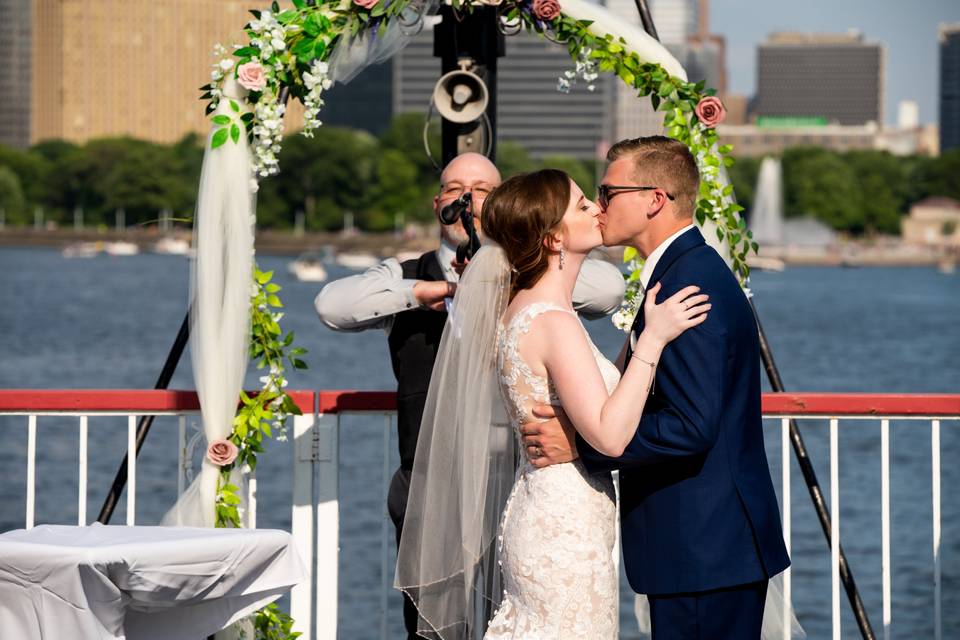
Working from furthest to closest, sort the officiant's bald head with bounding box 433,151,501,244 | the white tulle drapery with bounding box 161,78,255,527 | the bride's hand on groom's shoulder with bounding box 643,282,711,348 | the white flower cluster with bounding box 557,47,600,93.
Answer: the white flower cluster with bounding box 557,47,600,93 < the white tulle drapery with bounding box 161,78,255,527 < the officiant's bald head with bounding box 433,151,501,244 < the bride's hand on groom's shoulder with bounding box 643,282,711,348

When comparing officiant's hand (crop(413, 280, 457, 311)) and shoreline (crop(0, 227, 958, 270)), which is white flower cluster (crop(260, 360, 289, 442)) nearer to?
officiant's hand (crop(413, 280, 457, 311))

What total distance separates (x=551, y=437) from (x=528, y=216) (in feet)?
1.86

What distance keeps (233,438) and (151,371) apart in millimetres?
32401

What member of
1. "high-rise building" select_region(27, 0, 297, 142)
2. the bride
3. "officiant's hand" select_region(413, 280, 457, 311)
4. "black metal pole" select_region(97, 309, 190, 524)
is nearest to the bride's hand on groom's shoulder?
the bride

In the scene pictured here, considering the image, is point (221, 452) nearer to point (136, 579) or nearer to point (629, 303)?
point (136, 579)

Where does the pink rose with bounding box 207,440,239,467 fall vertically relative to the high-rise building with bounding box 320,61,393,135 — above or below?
below

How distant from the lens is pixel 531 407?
3680 millimetres

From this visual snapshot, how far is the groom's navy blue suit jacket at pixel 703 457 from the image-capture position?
3449 mm

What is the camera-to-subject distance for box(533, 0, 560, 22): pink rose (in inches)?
207

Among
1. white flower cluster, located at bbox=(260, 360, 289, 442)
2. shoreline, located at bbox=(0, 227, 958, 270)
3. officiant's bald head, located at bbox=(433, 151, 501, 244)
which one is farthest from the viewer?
shoreline, located at bbox=(0, 227, 958, 270)

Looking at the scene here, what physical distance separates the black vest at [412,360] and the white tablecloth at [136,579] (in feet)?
2.07

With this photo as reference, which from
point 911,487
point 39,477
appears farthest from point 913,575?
point 39,477

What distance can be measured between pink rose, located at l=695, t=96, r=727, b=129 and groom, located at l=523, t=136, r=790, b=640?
1700 millimetres

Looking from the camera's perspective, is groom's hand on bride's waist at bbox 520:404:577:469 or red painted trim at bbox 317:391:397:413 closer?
groom's hand on bride's waist at bbox 520:404:577:469
